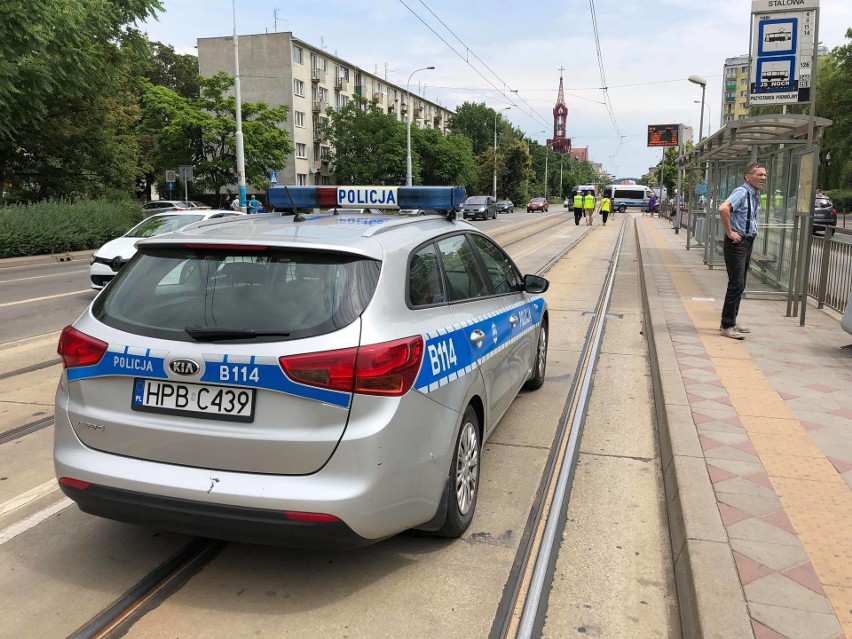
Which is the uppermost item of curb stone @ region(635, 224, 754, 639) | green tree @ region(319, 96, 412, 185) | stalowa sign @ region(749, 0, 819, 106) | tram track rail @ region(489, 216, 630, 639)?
green tree @ region(319, 96, 412, 185)

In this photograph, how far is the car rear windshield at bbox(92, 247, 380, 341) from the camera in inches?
114

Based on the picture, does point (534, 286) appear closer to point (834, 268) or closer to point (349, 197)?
point (349, 197)

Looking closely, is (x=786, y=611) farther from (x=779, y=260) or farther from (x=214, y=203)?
(x=214, y=203)

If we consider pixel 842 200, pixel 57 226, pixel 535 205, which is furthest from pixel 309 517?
pixel 535 205

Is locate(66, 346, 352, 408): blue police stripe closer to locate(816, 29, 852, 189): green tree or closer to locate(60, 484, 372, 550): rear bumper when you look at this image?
locate(60, 484, 372, 550): rear bumper

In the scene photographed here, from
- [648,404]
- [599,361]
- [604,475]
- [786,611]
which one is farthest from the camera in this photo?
[599,361]

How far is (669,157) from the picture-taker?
8556cm

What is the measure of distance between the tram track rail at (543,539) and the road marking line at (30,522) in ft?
7.50

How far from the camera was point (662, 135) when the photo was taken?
63.4m

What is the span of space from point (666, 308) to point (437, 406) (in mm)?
7959

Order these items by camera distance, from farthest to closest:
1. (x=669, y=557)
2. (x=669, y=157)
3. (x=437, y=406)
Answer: (x=669, y=157) → (x=669, y=557) → (x=437, y=406)

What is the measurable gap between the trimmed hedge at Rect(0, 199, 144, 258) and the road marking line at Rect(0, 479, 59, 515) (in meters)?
18.5

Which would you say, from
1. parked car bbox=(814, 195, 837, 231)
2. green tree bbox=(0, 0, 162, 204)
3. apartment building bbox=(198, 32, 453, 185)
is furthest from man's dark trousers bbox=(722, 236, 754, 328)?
apartment building bbox=(198, 32, 453, 185)

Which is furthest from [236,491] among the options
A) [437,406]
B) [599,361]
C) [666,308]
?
[666,308]
